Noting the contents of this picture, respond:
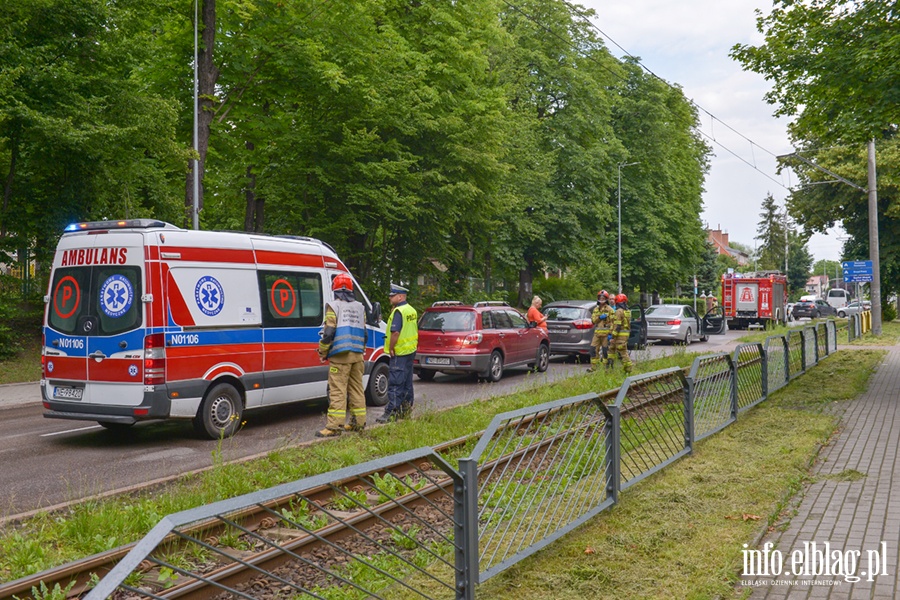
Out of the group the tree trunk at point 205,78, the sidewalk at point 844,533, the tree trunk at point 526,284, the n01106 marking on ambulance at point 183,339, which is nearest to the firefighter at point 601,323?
the sidewalk at point 844,533

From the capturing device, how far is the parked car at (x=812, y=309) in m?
60.3

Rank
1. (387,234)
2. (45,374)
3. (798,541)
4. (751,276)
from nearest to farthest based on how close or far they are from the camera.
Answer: (798,541) → (45,374) → (387,234) → (751,276)

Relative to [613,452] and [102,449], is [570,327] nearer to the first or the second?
[102,449]

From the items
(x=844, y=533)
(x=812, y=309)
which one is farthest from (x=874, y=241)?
(x=812, y=309)

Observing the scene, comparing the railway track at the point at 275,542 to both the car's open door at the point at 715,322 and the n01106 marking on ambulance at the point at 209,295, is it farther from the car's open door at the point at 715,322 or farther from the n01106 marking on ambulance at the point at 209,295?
the car's open door at the point at 715,322

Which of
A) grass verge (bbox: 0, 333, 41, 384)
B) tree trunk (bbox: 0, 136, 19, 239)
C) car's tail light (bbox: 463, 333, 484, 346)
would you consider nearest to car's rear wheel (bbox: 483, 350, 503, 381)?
car's tail light (bbox: 463, 333, 484, 346)

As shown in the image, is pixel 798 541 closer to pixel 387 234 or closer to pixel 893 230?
pixel 387 234

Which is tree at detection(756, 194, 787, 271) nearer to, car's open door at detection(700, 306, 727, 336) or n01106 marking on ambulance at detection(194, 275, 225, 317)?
car's open door at detection(700, 306, 727, 336)

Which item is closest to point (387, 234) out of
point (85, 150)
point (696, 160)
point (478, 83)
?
point (478, 83)

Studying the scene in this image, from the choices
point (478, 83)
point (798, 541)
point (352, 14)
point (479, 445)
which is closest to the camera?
point (479, 445)

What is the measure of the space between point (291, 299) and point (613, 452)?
238 inches

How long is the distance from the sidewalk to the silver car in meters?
19.8

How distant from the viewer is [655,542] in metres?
5.55

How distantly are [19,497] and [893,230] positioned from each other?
152 ft
